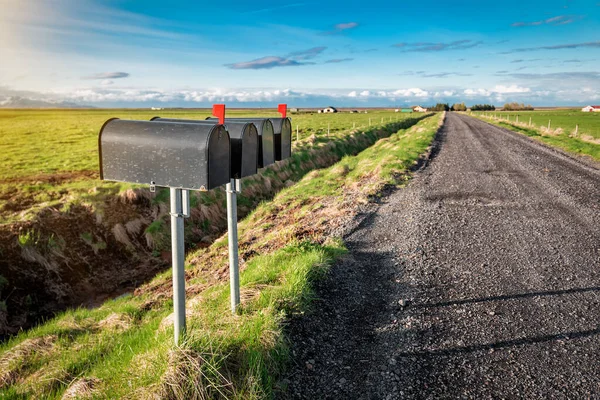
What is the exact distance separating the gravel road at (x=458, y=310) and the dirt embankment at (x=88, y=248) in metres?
6.55

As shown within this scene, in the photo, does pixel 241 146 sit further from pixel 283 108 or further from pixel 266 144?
pixel 283 108

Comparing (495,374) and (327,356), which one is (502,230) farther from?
(327,356)

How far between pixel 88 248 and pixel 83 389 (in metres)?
8.83

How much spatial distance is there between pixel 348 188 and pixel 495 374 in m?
9.21

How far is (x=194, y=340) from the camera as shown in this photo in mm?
3598

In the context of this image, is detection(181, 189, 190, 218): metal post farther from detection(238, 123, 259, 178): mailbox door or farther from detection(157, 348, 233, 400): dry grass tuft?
detection(157, 348, 233, 400): dry grass tuft

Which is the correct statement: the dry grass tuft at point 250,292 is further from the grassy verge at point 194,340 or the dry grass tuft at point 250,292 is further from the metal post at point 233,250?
the metal post at point 233,250

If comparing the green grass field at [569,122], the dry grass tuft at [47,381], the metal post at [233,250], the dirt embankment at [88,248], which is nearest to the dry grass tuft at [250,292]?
the metal post at [233,250]

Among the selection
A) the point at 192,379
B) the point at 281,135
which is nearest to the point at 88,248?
the point at 281,135

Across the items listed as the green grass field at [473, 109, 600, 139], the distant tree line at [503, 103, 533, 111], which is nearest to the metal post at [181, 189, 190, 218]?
the green grass field at [473, 109, 600, 139]

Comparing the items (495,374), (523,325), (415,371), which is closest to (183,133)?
(415,371)

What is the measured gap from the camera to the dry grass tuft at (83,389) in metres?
3.46

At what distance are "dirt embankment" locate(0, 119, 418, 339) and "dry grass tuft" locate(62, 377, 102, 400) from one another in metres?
5.61

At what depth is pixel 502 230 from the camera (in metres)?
8.34
